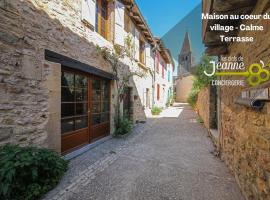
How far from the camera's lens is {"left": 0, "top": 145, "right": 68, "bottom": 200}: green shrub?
207 cm

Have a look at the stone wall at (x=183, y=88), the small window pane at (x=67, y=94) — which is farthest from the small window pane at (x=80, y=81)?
the stone wall at (x=183, y=88)

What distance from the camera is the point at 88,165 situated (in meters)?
3.49

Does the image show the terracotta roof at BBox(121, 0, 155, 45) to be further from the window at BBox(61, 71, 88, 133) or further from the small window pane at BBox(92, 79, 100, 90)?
the window at BBox(61, 71, 88, 133)

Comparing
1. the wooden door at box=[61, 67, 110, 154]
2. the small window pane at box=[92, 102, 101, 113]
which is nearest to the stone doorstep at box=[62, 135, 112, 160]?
the wooden door at box=[61, 67, 110, 154]

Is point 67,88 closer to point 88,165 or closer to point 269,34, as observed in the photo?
point 88,165

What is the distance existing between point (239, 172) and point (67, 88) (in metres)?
3.94

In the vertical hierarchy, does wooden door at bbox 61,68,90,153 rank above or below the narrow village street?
above

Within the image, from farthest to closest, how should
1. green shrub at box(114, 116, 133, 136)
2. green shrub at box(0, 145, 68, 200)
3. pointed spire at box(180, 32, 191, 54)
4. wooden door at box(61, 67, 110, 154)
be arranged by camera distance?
pointed spire at box(180, 32, 191, 54)
green shrub at box(114, 116, 133, 136)
wooden door at box(61, 67, 110, 154)
green shrub at box(0, 145, 68, 200)

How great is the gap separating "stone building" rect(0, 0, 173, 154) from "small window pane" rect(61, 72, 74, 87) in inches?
1.0

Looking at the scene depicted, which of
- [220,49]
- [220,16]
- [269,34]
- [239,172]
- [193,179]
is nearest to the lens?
[269,34]

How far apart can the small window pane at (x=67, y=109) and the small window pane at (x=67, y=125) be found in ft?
0.48

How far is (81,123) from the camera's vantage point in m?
4.49

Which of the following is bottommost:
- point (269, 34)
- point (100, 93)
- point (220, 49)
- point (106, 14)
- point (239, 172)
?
point (239, 172)

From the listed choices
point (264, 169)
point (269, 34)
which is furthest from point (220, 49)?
point (264, 169)
